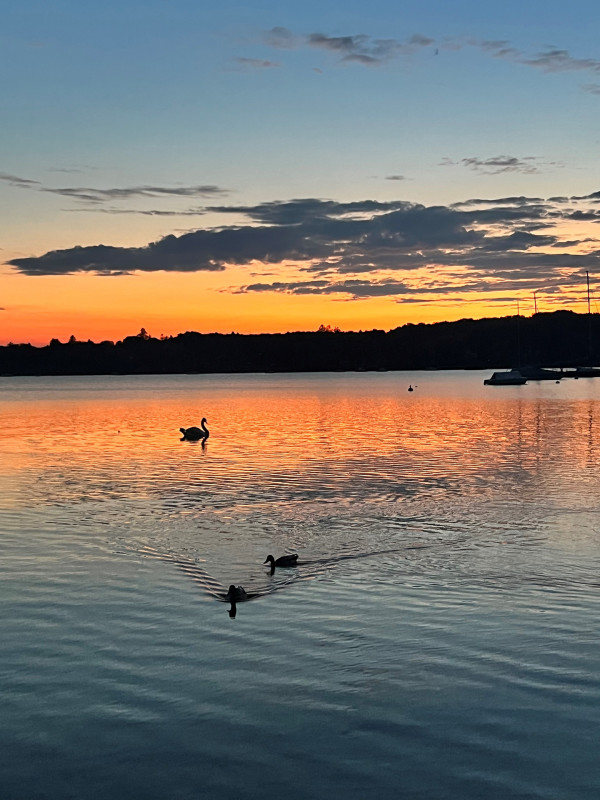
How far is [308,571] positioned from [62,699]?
850 centimetres

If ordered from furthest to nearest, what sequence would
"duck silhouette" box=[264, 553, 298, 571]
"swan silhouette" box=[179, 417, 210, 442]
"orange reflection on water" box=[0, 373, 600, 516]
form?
"swan silhouette" box=[179, 417, 210, 442]
"orange reflection on water" box=[0, 373, 600, 516]
"duck silhouette" box=[264, 553, 298, 571]

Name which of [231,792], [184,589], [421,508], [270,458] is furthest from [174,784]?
[270,458]

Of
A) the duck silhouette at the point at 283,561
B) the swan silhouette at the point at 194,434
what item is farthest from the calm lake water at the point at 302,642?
the swan silhouette at the point at 194,434

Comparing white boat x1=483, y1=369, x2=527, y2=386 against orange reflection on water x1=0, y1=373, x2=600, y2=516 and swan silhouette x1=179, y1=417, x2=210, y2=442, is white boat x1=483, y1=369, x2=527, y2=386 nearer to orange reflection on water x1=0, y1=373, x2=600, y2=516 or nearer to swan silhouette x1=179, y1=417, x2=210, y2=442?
orange reflection on water x1=0, y1=373, x2=600, y2=516

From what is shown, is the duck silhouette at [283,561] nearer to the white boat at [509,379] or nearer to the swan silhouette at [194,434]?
the swan silhouette at [194,434]

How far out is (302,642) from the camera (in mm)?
14523

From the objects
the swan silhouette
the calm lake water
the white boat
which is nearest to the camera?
the calm lake water

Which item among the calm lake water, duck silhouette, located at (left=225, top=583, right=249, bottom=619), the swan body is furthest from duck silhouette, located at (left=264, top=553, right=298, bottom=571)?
duck silhouette, located at (left=225, top=583, right=249, bottom=619)

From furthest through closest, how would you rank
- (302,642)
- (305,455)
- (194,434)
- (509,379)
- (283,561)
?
(509,379)
(194,434)
(305,455)
(283,561)
(302,642)

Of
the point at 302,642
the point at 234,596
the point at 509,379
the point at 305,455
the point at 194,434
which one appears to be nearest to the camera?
the point at 302,642

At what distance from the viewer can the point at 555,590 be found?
17.7 metres

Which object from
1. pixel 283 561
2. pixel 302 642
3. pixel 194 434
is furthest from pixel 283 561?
pixel 194 434

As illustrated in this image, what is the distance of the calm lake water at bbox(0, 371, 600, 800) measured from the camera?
33.1ft

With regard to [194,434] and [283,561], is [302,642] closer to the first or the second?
[283,561]
